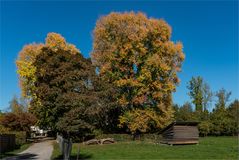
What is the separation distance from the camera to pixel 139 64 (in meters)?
46.6

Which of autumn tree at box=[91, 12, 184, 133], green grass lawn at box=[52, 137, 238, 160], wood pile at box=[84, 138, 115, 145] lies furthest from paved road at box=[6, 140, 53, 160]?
autumn tree at box=[91, 12, 184, 133]

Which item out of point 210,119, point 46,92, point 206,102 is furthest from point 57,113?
point 206,102

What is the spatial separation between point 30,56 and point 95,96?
65.9 feet

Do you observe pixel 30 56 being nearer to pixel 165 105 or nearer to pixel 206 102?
pixel 165 105

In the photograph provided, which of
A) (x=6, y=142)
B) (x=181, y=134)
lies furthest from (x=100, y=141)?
(x=6, y=142)

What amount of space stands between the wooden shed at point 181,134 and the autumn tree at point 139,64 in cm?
678

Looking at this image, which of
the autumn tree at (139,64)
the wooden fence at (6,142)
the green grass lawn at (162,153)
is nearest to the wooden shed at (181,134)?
the green grass lawn at (162,153)

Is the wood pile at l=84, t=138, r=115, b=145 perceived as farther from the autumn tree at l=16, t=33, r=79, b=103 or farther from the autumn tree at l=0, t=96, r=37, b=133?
the autumn tree at l=16, t=33, r=79, b=103

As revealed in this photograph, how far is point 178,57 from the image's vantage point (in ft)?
159

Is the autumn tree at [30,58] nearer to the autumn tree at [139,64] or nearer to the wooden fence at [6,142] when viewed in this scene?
the autumn tree at [139,64]

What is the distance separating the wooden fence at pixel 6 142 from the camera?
29009 mm

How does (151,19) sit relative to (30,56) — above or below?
above

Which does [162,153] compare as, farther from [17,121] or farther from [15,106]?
[15,106]

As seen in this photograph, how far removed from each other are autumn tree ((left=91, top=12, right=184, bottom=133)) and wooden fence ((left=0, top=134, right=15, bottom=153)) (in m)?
16.4
